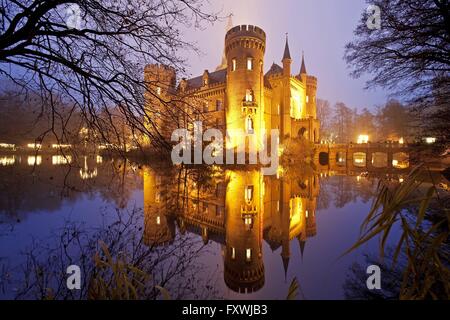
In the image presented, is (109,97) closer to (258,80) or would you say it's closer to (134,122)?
(134,122)

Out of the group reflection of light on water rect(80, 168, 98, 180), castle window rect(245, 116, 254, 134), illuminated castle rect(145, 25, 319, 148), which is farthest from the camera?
illuminated castle rect(145, 25, 319, 148)

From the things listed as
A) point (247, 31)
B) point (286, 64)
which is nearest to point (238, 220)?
point (247, 31)

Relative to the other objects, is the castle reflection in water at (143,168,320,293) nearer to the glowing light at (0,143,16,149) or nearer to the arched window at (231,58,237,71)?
the arched window at (231,58,237,71)

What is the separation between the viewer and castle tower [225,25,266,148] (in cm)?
3148

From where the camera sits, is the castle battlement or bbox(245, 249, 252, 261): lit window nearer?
bbox(245, 249, 252, 261): lit window

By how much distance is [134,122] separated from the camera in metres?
4.16

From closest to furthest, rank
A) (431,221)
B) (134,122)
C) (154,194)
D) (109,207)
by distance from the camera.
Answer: (134,122), (431,221), (109,207), (154,194)

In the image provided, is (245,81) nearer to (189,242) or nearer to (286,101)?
(286,101)

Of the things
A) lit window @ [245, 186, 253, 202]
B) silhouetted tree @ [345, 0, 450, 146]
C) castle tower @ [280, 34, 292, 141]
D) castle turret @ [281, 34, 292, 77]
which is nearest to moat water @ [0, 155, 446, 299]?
lit window @ [245, 186, 253, 202]

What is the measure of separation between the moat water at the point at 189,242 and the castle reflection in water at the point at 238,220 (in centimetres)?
4

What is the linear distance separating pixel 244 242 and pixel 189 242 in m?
1.89

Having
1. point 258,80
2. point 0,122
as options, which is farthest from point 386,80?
point 0,122

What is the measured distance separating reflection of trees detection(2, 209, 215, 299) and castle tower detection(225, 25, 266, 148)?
25.2 m

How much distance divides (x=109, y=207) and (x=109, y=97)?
6.95m
